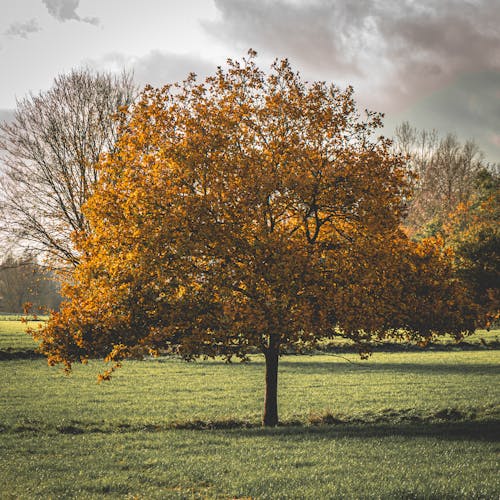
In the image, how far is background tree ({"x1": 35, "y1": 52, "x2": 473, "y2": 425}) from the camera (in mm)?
13133

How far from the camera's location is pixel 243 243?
1334 cm

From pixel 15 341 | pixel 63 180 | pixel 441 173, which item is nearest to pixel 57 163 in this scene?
pixel 63 180

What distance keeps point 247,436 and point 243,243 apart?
5109mm

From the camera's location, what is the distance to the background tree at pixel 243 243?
1313 cm

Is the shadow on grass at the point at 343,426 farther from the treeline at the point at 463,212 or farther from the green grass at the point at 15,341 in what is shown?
the green grass at the point at 15,341

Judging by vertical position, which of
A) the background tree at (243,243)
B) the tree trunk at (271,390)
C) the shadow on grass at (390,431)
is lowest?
the shadow on grass at (390,431)

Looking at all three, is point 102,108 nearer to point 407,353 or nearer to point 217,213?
point 217,213

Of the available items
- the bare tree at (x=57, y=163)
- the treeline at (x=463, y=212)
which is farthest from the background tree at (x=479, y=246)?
the bare tree at (x=57, y=163)

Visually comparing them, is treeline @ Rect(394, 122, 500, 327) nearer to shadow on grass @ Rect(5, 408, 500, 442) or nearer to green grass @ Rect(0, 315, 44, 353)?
shadow on grass @ Rect(5, 408, 500, 442)

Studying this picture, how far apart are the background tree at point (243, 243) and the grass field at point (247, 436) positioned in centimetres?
242

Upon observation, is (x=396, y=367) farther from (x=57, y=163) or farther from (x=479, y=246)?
(x=57, y=163)

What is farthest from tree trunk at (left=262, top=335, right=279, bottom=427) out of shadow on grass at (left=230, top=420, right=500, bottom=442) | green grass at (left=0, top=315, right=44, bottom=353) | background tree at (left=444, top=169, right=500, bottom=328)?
green grass at (left=0, top=315, right=44, bottom=353)

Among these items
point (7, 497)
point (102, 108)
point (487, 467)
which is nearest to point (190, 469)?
point (7, 497)

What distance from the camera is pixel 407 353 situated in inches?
1549
